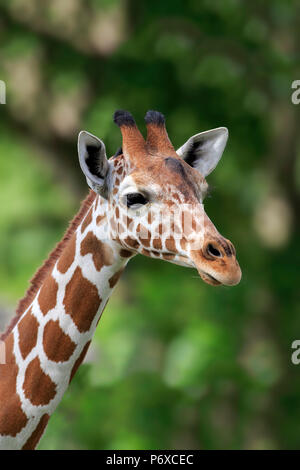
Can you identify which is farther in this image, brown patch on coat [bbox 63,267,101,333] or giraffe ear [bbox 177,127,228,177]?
giraffe ear [bbox 177,127,228,177]

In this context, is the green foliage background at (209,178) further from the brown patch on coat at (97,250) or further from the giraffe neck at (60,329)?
the brown patch on coat at (97,250)

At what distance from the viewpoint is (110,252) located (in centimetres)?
365

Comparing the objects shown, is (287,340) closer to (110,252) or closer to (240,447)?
(240,447)

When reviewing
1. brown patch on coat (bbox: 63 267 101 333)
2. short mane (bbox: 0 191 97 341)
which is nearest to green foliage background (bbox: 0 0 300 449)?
short mane (bbox: 0 191 97 341)

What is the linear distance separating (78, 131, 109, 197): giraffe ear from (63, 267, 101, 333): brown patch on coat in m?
0.44

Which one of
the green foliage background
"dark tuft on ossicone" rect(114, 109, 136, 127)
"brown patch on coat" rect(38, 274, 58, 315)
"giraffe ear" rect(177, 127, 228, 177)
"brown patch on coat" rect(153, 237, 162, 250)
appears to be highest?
"dark tuft on ossicone" rect(114, 109, 136, 127)

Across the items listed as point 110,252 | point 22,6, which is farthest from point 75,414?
point 22,6

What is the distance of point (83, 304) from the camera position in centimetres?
368

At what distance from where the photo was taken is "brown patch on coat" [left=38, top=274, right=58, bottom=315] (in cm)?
377

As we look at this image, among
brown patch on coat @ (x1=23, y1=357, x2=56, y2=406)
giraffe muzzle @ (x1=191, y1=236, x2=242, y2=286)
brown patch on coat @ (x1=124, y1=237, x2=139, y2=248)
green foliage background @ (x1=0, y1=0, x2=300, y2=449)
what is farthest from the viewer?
green foliage background @ (x1=0, y1=0, x2=300, y2=449)

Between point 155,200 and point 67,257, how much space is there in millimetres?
624

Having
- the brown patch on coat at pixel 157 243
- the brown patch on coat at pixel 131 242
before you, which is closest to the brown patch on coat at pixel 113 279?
the brown patch on coat at pixel 131 242

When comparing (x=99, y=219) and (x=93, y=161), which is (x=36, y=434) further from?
(x=93, y=161)

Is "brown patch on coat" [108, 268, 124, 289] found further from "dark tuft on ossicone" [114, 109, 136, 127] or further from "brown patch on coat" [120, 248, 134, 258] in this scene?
"dark tuft on ossicone" [114, 109, 136, 127]
